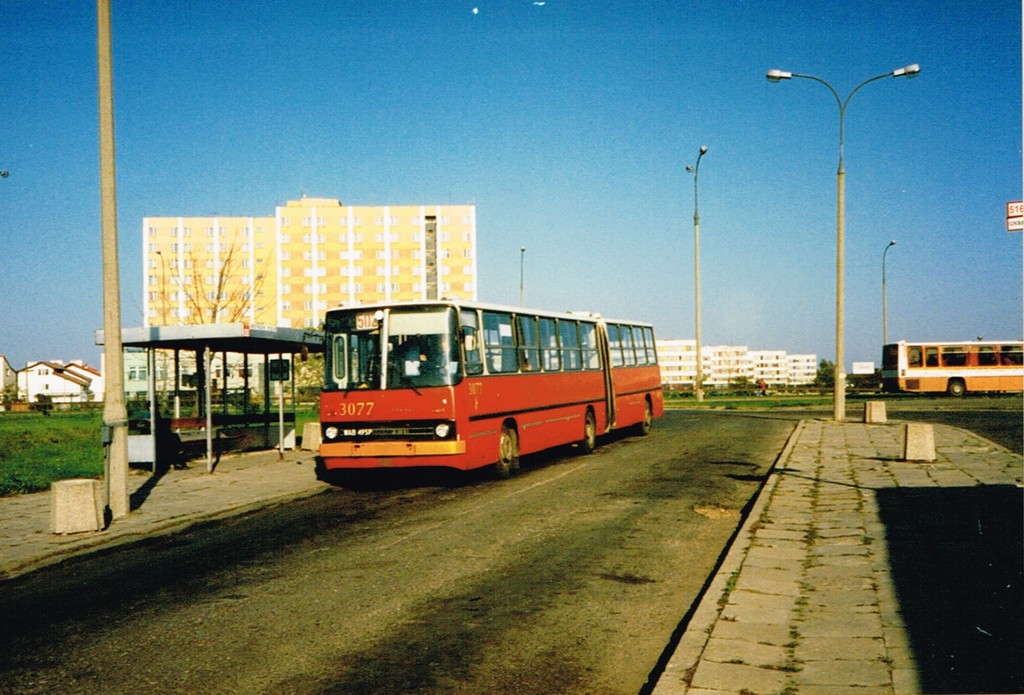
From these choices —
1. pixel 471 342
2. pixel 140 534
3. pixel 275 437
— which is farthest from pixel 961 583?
pixel 275 437

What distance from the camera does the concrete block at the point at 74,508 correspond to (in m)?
10.7

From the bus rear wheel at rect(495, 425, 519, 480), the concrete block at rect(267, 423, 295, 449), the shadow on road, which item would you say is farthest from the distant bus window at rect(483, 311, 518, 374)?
the concrete block at rect(267, 423, 295, 449)

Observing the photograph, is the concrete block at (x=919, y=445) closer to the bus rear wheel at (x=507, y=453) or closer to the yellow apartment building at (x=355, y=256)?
the bus rear wheel at (x=507, y=453)

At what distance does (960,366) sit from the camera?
49188 millimetres

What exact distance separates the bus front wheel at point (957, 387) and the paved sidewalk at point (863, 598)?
40.7 metres

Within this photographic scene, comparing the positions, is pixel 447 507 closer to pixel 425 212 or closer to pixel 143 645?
pixel 143 645

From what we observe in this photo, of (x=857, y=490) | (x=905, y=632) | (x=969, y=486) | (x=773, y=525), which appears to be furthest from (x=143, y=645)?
(x=969, y=486)

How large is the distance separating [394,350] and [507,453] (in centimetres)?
299

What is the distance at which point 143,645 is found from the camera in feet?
19.4

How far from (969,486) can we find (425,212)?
346 ft

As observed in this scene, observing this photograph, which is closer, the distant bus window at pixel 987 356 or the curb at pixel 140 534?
the curb at pixel 140 534

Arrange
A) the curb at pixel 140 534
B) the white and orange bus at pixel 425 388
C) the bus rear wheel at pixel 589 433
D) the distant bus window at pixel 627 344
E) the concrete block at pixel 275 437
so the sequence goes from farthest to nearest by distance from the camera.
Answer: the distant bus window at pixel 627 344, the concrete block at pixel 275 437, the bus rear wheel at pixel 589 433, the white and orange bus at pixel 425 388, the curb at pixel 140 534

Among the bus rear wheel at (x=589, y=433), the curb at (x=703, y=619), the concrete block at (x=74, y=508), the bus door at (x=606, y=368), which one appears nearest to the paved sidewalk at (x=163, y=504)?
→ the concrete block at (x=74, y=508)

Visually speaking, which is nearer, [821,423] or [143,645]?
[143,645]
